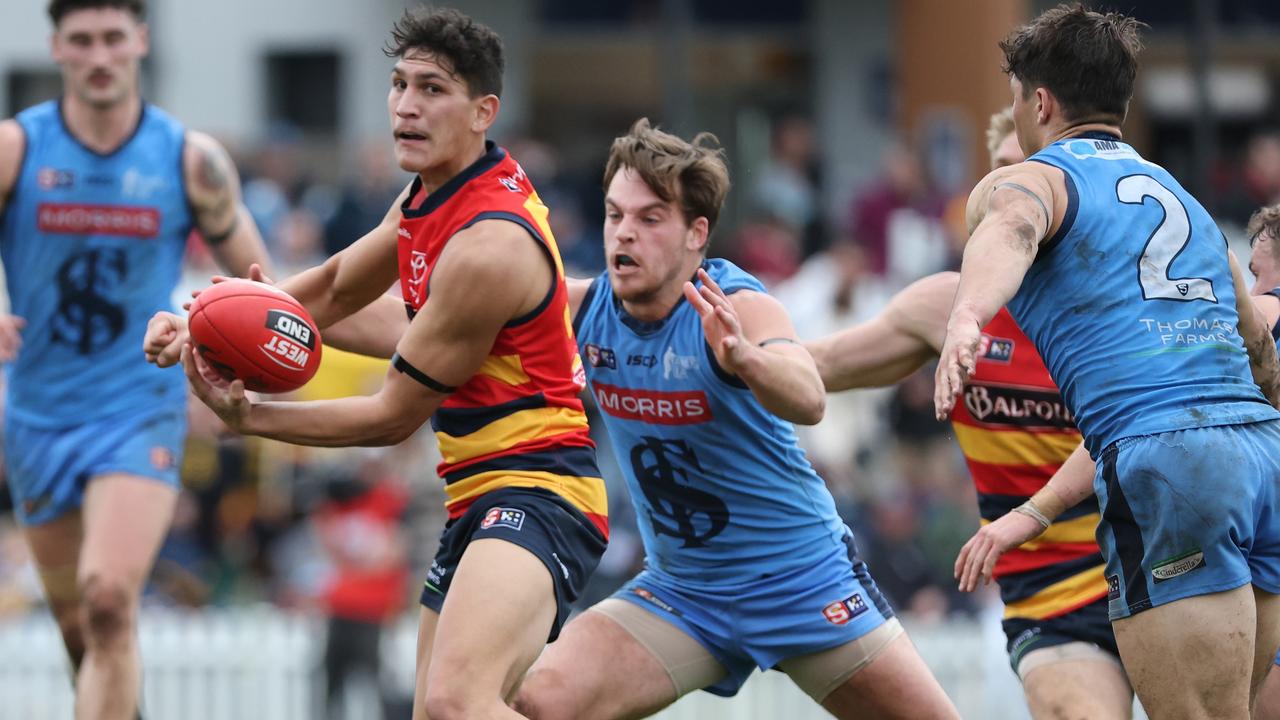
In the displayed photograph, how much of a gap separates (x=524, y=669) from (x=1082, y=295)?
208 cm

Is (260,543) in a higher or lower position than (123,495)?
lower

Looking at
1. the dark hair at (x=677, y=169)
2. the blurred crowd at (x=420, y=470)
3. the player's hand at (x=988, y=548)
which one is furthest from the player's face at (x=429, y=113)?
the blurred crowd at (x=420, y=470)

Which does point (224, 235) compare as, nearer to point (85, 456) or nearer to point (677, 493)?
point (85, 456)

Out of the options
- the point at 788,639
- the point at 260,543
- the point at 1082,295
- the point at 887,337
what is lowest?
the point at 260,543

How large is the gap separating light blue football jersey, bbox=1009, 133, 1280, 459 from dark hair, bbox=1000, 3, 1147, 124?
166mm

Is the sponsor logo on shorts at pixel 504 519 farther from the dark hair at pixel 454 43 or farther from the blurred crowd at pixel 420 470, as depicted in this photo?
the blurred crowd at pixel 420 470

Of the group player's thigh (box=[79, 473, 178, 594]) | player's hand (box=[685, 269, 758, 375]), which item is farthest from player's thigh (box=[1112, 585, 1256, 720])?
player's thigh (box=[79, 473, 178, 594])

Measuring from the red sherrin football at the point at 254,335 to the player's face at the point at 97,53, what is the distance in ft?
7.63

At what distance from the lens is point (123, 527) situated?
284 inches

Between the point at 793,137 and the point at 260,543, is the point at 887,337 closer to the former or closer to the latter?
the point at 260,543

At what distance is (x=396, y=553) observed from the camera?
12633mm

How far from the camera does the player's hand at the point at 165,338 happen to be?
A: 5.68 m

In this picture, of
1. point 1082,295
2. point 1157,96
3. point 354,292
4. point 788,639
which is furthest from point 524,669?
point 1157,96

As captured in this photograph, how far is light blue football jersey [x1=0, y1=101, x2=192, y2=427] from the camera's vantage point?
7.57 metres
